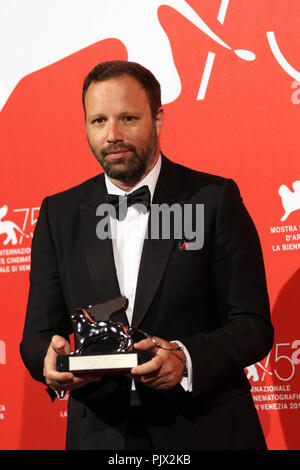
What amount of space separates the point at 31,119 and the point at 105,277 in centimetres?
152

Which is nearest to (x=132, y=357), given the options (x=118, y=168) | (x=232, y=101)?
(x=118, y=168)

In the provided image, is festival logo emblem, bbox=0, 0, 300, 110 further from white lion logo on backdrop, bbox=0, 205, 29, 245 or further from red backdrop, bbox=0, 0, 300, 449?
white lion logo on backdrop, bbox=0, 205, 29, 245

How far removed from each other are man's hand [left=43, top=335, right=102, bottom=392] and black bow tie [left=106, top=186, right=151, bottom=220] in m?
0.50

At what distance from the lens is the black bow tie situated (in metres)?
2.07

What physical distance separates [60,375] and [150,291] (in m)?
0.35

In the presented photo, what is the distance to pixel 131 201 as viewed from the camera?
2082 millimetres

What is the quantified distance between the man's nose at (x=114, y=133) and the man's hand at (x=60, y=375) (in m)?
0.61


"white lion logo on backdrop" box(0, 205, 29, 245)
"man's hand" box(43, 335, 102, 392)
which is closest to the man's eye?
"man's hand" box(43, 335, 102, 392)

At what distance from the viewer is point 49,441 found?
3049mm

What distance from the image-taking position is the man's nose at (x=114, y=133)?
1968 mm

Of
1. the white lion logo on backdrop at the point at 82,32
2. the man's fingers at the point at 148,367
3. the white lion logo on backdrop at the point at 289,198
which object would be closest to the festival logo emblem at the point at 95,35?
the white lion logo on backdrop at the point at 82,32

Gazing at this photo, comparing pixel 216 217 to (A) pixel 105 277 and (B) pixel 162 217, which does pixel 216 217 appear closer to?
(B) pixel 162 217

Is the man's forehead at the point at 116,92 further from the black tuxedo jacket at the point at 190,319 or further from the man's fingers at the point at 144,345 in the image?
the man's fingers at the point at 144,345

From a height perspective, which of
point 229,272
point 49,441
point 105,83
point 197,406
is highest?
point 105,83
